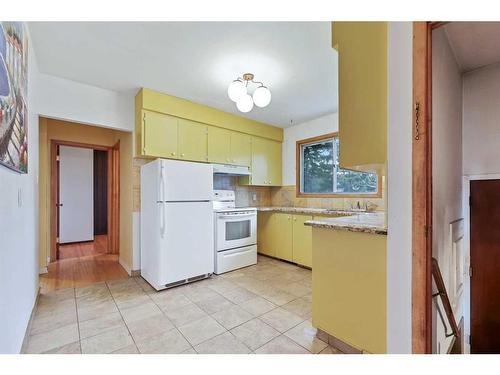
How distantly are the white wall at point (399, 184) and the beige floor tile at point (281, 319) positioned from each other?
2.91 ft

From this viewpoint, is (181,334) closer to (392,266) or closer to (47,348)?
(47,348)

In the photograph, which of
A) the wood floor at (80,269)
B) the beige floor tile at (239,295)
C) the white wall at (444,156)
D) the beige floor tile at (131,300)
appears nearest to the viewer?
the white wall at (444,156)

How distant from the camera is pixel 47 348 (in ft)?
5.45

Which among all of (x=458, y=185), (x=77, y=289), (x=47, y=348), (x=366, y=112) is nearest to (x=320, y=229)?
(x=366, y=112)

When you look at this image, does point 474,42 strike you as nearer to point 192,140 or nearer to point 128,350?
point 192,140

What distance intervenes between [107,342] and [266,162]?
131 inches

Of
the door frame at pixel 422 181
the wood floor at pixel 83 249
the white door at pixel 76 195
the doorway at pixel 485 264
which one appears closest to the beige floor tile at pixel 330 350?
the door frame at pixel 422 181

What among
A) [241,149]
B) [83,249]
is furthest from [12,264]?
[83,249]

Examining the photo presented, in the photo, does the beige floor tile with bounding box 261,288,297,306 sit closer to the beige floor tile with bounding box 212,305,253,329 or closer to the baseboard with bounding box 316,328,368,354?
the beige floor tile with bounding box 212,305,253,329

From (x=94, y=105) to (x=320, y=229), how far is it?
3.00 meters

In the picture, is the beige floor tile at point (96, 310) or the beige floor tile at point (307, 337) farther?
the beige floor tile at point (96, 310)

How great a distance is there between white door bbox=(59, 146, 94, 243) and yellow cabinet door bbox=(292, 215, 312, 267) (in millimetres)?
4650

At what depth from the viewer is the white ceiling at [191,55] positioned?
183 cm

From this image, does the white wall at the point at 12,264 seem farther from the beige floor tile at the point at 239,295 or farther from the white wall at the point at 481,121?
the white wall at the point at 481,121
